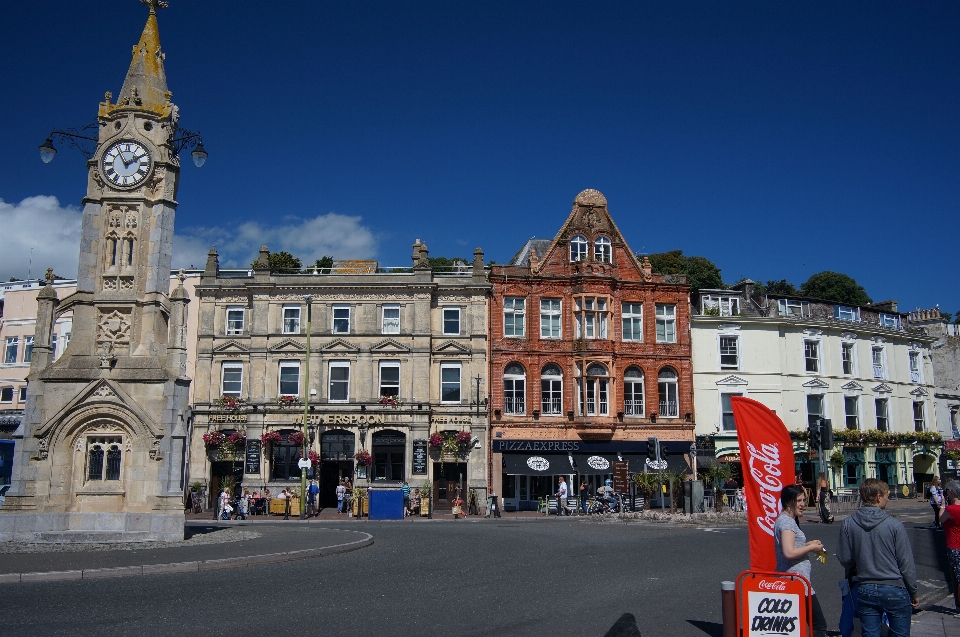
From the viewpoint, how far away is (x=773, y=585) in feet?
26.7

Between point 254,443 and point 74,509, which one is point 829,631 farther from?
point 254,443

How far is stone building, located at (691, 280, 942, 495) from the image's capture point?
46.9m

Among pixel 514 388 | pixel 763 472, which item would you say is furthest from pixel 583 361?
pixel 763 472

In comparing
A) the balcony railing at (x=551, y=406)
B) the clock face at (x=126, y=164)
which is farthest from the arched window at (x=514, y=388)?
the clock face at (x=126, y=164)

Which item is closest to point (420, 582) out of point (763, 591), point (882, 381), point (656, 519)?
point (763, 591)

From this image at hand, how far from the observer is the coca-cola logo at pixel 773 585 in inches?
320

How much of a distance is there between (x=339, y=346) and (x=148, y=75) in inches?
804

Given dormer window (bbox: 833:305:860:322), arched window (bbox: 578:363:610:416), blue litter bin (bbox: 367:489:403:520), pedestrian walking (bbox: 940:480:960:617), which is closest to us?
pedestrian walking (bbox: 940:480:960:617)

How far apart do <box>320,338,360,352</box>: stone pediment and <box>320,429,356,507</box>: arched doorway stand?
4254mm

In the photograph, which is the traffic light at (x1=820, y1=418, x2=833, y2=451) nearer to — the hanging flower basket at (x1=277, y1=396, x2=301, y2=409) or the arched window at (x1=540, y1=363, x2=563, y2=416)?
the arched window at (x1=540, y1=363, x2=563, y2=416)

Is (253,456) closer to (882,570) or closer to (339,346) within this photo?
(339,346)

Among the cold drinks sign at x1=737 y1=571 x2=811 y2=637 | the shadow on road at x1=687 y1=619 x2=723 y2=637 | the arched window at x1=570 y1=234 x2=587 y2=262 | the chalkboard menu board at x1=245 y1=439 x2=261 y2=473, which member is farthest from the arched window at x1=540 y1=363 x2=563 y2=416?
the cold drinks sign at x1=737 y1=571 x2=811 y2=637

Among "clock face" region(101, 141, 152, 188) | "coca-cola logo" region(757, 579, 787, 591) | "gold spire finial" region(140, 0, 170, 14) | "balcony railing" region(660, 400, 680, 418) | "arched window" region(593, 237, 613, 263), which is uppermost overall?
"gold spire finial" region(140, 0, 170, 14)

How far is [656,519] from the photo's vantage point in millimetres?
31844
